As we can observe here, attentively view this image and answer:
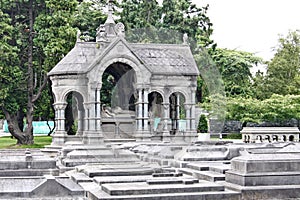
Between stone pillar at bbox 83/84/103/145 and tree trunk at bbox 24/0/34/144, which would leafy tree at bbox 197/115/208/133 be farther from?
stone pillar at bbox 83/84/103/145

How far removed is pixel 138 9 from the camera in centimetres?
5184

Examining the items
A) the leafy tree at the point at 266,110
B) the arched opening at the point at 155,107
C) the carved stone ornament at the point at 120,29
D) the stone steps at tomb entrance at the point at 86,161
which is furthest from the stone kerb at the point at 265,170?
the leafy tree at the point at 266,110

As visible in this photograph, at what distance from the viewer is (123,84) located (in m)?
38.0

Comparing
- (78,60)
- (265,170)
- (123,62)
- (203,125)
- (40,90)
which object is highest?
(78,60)

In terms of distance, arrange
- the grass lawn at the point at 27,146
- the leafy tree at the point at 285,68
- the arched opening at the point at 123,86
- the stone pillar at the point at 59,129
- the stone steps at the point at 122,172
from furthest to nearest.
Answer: the leafy tree at the point at 285,68 < the grass lawn at the point at 27,146 < the arched opening at the point at 123,86 < the stone pillar at the point at 59,129 < the stone steps at the point at 122,172

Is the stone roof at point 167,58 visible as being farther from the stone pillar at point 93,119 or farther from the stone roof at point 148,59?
the stone pillar at point 93,119

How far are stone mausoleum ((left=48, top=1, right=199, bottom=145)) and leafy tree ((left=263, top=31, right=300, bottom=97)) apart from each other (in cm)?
2403

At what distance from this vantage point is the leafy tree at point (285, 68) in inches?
2349

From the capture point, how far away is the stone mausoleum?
33.7m

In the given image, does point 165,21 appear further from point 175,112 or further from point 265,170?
point 265,170

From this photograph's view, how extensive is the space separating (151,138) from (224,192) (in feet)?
66.2

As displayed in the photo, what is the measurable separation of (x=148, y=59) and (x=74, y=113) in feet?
29.2

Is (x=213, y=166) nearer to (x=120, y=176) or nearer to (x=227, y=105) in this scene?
(x=120, y=176)

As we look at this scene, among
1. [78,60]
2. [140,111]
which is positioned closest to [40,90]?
[78,60]
